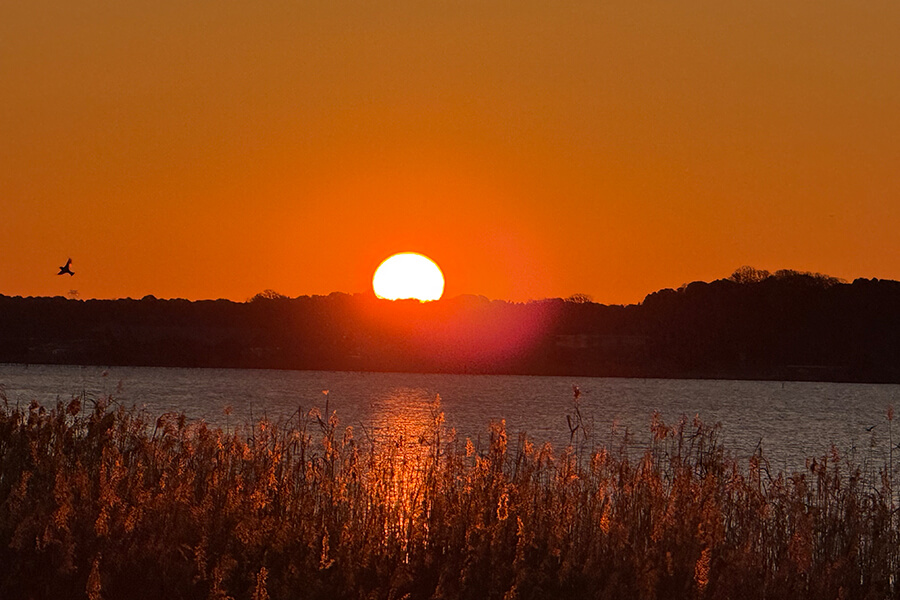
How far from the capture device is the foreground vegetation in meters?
11.5

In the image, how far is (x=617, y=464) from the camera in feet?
49.3

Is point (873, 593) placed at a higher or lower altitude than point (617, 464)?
lower

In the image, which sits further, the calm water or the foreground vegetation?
the calm water

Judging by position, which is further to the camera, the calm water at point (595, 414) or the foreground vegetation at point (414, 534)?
the calm water at point (595, 414)

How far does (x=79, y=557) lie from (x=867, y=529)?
932 centimetres

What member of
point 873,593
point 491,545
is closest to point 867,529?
point 873,593

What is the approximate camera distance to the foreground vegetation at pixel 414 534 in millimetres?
11547

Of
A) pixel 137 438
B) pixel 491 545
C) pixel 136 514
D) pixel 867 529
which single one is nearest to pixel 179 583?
pixel 136 514

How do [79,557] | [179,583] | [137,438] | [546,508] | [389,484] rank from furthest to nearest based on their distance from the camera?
1. [137,438]
2. [389,484]
3. [546,508]
4. [79,557]
5. [179,583]

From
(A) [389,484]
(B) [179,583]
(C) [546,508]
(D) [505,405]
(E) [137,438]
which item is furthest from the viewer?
(D) [505,405]

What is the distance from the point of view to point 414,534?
44.5 feet

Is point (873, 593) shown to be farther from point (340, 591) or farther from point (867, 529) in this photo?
point (340, 591)

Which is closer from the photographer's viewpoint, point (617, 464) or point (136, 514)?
point (136, 514)

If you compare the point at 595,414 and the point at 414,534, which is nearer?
the point at 414,534
